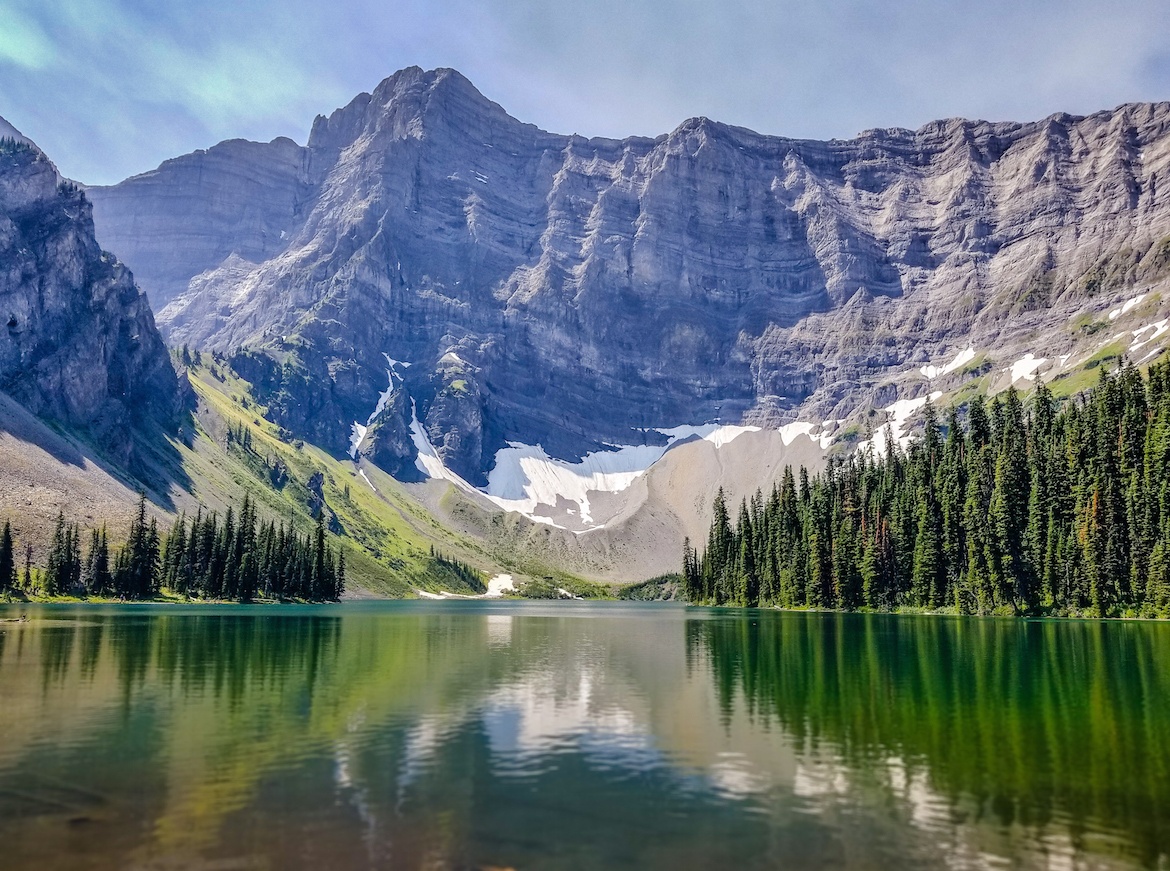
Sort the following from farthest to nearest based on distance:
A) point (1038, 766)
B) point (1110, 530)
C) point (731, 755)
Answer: point (1110, 530)
point (731, 755)
point (1038, 766)

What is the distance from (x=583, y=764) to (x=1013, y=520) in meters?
111

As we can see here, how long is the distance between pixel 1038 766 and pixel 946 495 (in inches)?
4709

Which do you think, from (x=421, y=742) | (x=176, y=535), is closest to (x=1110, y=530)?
(x=421, y=742)

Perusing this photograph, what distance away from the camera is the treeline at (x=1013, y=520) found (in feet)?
360

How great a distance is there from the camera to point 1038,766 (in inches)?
1086

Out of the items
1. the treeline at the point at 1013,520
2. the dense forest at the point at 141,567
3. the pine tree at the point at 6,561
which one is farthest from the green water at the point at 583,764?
the dense forest at the point at 141,567

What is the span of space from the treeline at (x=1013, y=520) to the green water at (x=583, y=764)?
60.8m

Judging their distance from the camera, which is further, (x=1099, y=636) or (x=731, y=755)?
(x=1099, y=636)

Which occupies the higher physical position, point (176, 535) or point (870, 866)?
point (176, 535)

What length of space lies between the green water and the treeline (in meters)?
60.8

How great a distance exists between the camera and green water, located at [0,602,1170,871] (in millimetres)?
19641

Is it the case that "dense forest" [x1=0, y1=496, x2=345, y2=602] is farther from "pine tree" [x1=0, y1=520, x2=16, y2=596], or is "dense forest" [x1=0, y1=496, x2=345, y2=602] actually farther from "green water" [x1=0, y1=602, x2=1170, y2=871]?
"green water" [x1=0, y1=602, x2=1170, y2=871]

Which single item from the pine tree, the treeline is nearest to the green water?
the treeline

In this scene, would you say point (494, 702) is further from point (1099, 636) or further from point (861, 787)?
point (1099, 636)
